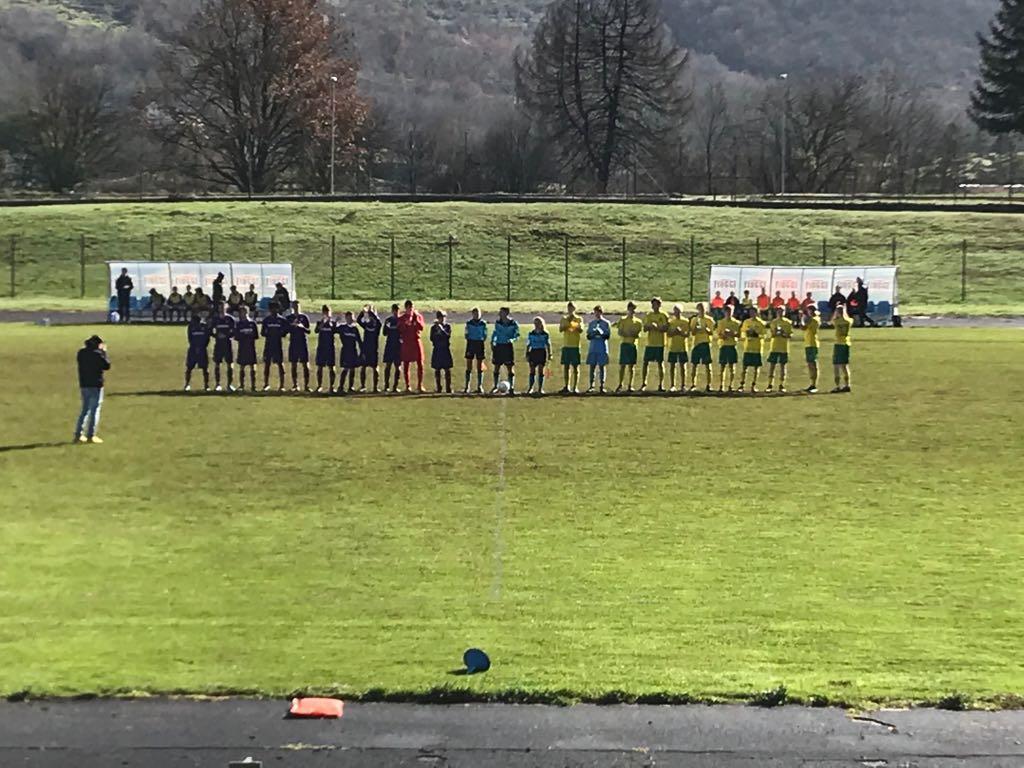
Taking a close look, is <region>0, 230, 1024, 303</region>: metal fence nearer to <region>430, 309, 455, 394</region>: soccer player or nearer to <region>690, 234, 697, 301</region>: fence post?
<region>690, 234, 697, 301</region>: fence post

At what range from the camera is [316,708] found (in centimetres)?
934

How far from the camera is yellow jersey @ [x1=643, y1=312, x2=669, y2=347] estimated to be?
27406mm

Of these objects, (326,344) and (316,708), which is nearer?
(316,708)

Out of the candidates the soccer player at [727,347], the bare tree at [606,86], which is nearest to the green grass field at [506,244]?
the bare tree at [606,86]

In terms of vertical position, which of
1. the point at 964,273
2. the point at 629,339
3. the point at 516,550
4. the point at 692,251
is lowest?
the point at 516,550

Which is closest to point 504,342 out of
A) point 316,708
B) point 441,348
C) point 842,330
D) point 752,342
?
point 441,348

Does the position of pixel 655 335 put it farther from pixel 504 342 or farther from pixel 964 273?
pixel 964 273

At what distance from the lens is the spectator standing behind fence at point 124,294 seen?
44.8 m

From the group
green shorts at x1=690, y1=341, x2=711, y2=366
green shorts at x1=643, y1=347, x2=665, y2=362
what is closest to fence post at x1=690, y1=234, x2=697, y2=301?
green shorts at x1=690, y1=341, x2=711, y2=366

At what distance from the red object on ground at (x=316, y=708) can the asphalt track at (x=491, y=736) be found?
0.08 m

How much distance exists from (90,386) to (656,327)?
456 inches

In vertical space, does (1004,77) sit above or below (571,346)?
above

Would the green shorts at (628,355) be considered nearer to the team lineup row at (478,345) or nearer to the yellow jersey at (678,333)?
the team lineup row at (478,345)

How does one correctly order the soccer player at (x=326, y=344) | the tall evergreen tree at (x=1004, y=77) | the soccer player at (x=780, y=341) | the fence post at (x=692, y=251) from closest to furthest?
the soccer player at (x=326, y=344)
the soccer player at (x=780, y=341)
the fence post at (x=692, y=251)
the tall evergreen tree at (x=1004, y=77)
